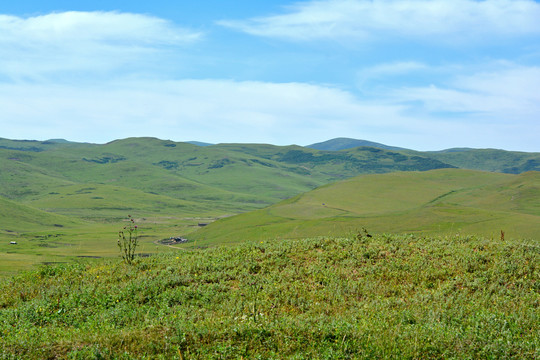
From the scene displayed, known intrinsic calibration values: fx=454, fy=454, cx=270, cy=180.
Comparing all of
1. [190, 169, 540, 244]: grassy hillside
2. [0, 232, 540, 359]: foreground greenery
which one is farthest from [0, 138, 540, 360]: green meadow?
[190, 169, 540, 244]: grassy hillside

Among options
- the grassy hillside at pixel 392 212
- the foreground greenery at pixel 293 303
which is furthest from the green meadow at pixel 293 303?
the grassy hillside at pixel 392 212

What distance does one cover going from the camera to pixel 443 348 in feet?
29.4

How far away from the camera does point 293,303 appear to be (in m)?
12.0

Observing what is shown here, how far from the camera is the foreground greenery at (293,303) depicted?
896 centimetres

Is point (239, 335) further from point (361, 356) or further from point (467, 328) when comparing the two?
point (467, 328)

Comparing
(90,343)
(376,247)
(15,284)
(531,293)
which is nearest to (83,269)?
(15,284)

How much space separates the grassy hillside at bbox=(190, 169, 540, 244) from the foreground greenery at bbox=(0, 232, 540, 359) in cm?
3881

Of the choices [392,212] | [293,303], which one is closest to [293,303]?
[293,303]

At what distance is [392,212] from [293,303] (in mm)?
104070

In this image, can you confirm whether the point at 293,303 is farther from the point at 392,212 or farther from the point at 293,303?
the point at 392,212

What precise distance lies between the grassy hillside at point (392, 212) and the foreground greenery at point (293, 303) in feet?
127

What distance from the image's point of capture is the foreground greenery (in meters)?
8.96

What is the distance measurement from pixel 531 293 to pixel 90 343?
10.8 meters

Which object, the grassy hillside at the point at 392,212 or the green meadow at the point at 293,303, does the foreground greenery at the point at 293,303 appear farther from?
the grassy hillside at the point at 392,212
